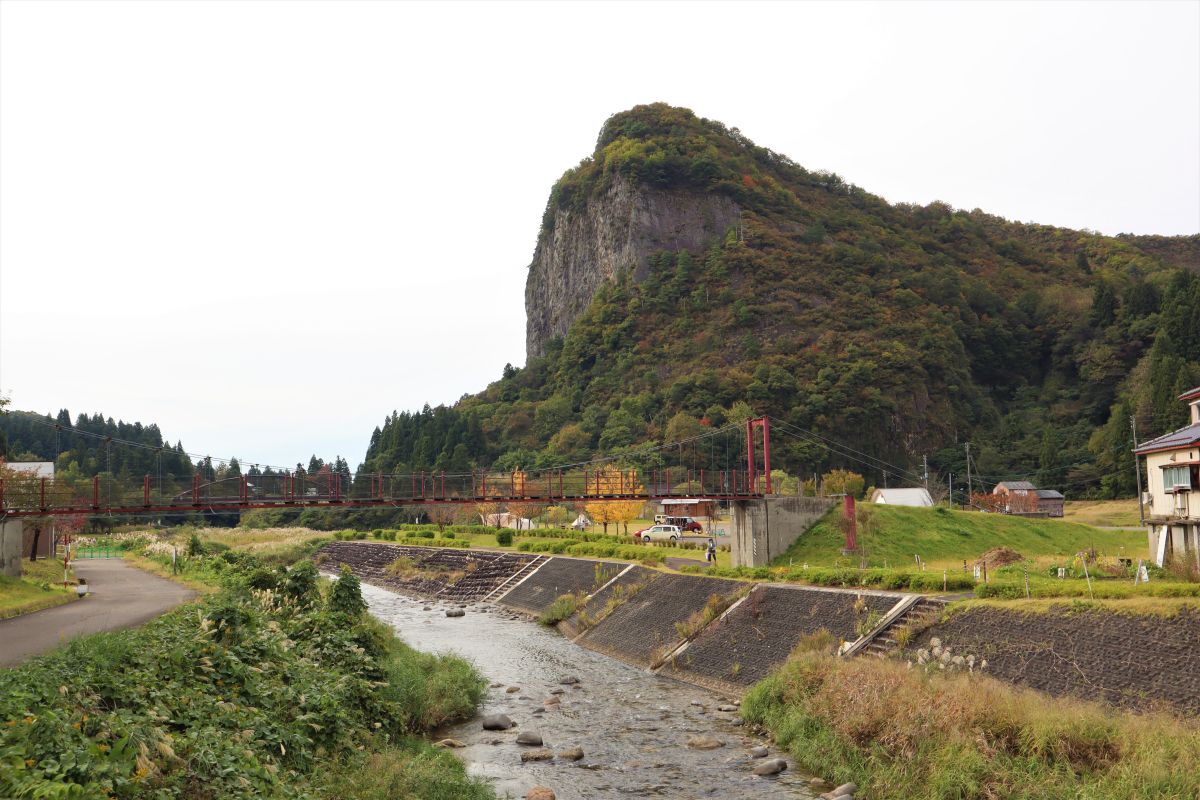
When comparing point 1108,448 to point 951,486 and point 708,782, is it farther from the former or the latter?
point 708,782

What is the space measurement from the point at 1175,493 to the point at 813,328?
92.1m

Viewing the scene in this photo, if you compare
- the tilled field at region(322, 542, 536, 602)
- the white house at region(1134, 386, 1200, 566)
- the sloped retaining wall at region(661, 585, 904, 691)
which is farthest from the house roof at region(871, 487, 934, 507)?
the sloped retaining wall at region(661, 585, 904, 691)

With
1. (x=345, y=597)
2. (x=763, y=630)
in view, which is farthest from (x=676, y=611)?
(x=345, y=597)

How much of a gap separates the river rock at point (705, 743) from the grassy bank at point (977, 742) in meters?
1.52

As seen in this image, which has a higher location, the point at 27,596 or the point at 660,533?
the point at 27,596

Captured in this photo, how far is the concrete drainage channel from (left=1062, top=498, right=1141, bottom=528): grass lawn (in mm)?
41442

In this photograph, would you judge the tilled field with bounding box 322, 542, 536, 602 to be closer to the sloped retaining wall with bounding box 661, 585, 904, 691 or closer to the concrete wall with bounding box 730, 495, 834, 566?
the concrete wall with bounding box 730, 495, 834, 566

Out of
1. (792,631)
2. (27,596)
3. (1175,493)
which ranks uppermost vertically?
(1175,493)

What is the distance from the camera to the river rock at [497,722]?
24.2 meters

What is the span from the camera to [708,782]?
19.5 m

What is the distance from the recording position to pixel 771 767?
2000cm

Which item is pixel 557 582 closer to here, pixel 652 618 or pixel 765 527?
pixel 765 527

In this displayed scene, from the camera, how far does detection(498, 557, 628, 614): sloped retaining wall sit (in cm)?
4722

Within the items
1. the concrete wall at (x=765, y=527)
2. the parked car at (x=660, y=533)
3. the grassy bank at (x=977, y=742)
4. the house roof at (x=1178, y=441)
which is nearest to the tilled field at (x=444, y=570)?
the parked car at (x=660, y=533)
